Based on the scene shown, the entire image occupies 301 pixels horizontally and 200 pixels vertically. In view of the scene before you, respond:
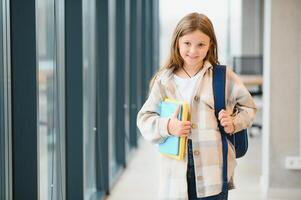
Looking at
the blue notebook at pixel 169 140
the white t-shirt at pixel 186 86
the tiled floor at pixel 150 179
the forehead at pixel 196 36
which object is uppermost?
the forehead at pixel 196 36

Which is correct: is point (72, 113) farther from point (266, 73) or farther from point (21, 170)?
point (266, 73)

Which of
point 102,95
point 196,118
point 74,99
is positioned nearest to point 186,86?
point 196,118

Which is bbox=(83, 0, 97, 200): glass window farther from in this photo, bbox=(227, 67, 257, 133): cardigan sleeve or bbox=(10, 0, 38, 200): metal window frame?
bbox=(227, 67, 257, 133): cardigan sleeve

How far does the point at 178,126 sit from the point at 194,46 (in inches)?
12.0

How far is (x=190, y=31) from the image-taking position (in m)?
1.96

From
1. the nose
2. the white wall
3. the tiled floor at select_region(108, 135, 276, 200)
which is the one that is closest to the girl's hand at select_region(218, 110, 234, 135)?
the nose

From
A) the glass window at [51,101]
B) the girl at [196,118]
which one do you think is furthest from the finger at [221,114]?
the glass window at [51,101]

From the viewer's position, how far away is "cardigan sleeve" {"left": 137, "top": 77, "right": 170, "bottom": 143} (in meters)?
2.00

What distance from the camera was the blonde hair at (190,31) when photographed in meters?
1.97

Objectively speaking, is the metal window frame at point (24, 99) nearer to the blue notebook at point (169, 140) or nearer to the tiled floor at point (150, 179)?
the blue notebook at point (169, 140)

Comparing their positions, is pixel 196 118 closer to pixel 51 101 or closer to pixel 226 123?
pixel 226 123

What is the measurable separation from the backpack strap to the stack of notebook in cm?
13

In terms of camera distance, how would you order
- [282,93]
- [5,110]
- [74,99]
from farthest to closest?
[282,93] < [74,99] < [5,110]

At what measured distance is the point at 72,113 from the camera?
3.26 m
